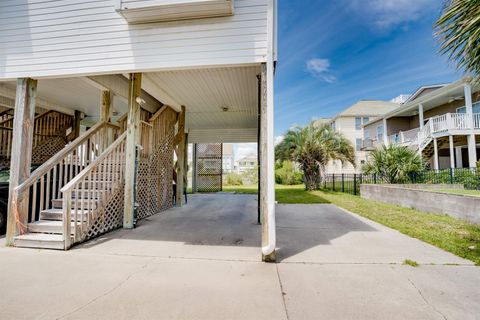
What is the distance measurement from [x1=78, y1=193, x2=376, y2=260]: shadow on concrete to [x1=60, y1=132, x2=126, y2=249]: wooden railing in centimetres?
32

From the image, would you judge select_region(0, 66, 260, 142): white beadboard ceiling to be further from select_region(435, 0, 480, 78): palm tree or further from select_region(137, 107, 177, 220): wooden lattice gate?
select_region(435, 0, 480, 78): palm tree

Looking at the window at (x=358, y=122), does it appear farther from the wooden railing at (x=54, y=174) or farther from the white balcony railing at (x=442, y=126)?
the wooden railing at (x=54, y=174)

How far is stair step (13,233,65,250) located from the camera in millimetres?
3688

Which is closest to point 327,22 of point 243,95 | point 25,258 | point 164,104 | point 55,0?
point 243,95

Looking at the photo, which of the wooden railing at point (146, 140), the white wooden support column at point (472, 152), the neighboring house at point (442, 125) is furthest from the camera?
the neighboring house at point (442, 125)

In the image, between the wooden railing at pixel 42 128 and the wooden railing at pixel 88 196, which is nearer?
the wooden railing at pixel 88 196

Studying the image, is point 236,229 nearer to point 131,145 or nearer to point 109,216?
point 109,216

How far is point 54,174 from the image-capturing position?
14.6 feet

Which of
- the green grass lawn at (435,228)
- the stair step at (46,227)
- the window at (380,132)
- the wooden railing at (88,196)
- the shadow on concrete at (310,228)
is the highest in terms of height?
the window at (380,132)

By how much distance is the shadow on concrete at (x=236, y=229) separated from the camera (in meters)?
4.07

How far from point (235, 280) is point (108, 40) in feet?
14.2

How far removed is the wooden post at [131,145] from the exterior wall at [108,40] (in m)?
1.22

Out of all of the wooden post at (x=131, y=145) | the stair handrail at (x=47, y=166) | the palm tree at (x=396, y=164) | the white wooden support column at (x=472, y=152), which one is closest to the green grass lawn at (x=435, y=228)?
the palm tree at (x=396, y=164)

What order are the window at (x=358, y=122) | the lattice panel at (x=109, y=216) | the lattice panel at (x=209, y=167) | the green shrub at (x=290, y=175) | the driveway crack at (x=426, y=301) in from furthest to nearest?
the window at (x=358, y=122)
the green shrub at (x=290, y=175)
the lattice panel at (x=209, y=167)
the lattice panel at (x=109, y=216)
the driveway crack at (x=426, y=301)
